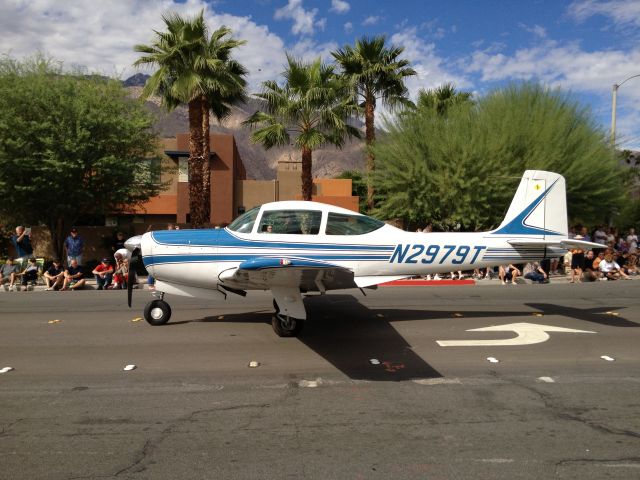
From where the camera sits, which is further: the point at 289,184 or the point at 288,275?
the point at 289,184

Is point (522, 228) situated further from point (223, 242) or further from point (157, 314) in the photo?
point (157, 314)

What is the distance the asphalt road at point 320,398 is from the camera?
147 inches

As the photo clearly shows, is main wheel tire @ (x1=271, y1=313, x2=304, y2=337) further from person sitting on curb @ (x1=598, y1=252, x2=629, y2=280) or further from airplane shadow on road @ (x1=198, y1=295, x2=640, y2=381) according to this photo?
person sitting on curb @ (x1=598, y1=252, x2=629, y2=280)

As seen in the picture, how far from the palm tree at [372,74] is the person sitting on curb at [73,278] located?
508 inches

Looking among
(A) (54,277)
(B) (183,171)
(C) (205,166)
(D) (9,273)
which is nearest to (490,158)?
(C) (205,166)

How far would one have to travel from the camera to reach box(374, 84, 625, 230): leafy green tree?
60.2ft

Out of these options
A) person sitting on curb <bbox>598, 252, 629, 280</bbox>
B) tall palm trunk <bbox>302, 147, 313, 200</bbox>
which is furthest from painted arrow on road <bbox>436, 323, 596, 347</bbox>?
tall palm trunk <bbox>302, 147, 313, 200</bbox>

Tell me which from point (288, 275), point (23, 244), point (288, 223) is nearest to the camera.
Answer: point (288, 275)

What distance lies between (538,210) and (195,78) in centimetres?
1359

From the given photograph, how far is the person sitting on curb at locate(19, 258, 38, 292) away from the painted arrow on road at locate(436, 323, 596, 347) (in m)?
12.2

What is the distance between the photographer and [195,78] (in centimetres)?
1814

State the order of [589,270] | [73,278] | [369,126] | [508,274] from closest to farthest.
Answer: [73,278] → [508,274] → [589,270] → [369,126]

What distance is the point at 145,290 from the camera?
515 inches

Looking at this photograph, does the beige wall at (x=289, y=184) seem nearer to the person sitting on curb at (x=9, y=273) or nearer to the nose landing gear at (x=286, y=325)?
the person sitting on curb at (x=9, y=273)
